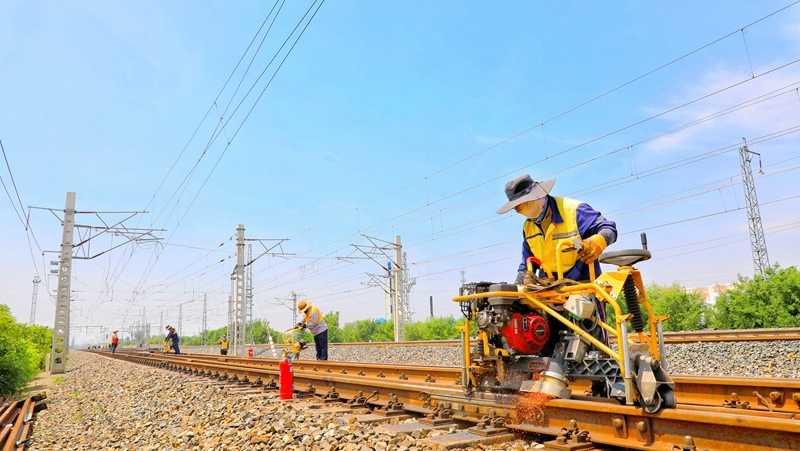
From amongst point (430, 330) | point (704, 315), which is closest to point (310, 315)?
point (704, 315)

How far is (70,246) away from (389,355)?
15176 millimetres

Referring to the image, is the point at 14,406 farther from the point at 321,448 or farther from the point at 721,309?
the point at 721,309

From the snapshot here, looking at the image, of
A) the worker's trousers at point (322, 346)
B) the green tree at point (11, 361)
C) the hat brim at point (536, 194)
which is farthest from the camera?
the green tree at point (11, 361)

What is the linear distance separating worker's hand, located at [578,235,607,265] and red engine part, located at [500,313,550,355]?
25.6 inches

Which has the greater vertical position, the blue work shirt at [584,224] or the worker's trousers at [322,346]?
the blue work shirt at [584,224]

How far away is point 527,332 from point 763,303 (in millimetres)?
22696

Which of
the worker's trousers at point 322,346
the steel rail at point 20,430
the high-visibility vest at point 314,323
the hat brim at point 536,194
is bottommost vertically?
the steel rail at point 20,430

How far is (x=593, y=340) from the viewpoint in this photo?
134 inches

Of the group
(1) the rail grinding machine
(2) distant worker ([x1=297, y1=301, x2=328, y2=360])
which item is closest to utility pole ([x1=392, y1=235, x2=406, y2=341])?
(2) distant worker ([x1=297, y1=301, x2=328, y2=360])

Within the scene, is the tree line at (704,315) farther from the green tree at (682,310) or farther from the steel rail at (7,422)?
the steel rail at (7,422)

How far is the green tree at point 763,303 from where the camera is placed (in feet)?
65.8

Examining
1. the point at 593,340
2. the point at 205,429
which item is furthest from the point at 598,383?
the point at 205,429

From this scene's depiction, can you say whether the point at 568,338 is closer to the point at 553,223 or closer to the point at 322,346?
the point at 553,223

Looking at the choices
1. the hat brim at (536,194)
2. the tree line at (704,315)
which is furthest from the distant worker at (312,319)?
the hat brim at (536,194)
